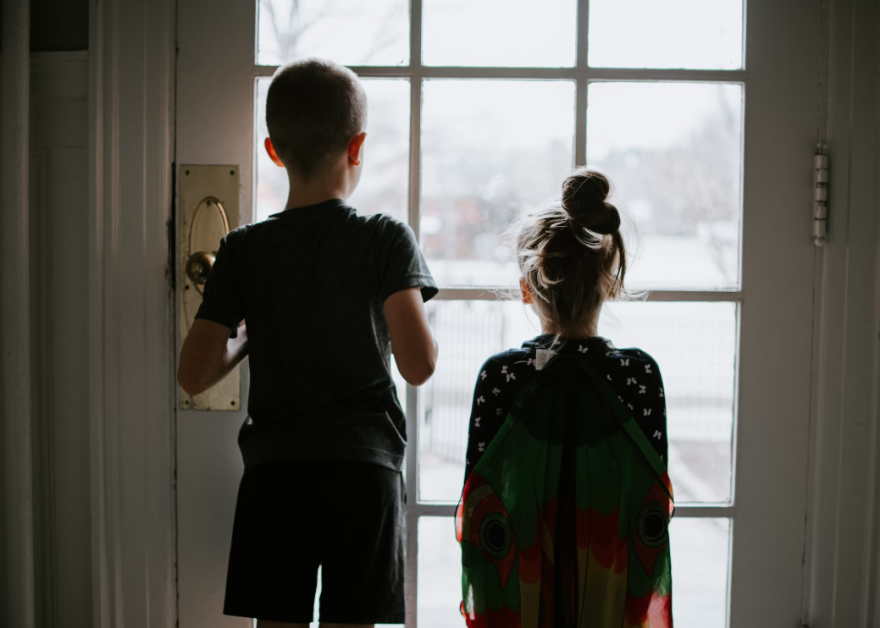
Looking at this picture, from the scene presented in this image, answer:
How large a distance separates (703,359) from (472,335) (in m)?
0.40

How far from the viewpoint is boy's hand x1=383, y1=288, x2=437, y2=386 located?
92 centimetres

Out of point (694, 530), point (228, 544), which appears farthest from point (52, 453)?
point (694, 530)

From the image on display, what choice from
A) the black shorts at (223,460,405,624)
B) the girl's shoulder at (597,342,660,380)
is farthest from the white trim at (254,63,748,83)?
the black shorts at (223,460,405,624)

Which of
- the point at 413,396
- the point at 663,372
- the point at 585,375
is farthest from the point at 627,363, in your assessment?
the point at 413,396

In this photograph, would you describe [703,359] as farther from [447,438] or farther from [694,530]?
[447,438]

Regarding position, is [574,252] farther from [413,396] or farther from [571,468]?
[413,396]

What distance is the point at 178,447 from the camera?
1.19 m

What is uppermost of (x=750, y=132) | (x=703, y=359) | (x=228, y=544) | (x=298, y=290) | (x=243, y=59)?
(x=243, y=59)

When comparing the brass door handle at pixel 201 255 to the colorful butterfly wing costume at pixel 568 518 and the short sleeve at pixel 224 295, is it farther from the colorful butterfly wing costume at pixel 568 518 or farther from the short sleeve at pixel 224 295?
the colorful butterfly wing costume at pixel 568 518

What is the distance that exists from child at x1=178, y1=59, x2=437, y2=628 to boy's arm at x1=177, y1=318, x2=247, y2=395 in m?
0.06

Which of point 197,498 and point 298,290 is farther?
point 197,498

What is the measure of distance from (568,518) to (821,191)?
697 millimetres

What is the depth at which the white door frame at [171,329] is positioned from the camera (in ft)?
3.74

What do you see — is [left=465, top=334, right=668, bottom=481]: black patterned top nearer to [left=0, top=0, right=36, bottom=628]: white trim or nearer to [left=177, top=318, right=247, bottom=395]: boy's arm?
[left=177, top=318, right=247, bottom=395]: boy's arm
